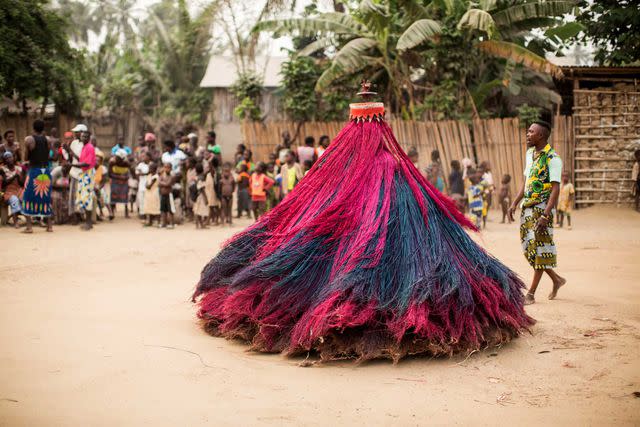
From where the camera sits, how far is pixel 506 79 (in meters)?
15.2

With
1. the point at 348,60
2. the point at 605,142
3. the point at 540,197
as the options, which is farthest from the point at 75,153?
the point at 605,142

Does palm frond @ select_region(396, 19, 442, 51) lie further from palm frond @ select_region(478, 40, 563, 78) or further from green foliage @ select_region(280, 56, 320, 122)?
green foliage @ select_region(280, 56, 320, 122)

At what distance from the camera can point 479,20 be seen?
14227 mm

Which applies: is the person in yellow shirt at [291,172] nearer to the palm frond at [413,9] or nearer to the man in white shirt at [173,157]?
the man in white shirt at [173,157]

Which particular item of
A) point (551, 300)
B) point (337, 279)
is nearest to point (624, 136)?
point (551, 300)

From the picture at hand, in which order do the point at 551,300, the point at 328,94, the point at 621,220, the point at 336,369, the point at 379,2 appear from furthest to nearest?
the point at 328,94 → the point at 379,2 → the point at 621,220 → the point at 551,300 → the point at 336,369

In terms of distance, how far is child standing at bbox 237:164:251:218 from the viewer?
1464 cm

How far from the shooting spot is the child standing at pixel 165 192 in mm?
12656

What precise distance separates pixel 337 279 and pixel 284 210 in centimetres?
107

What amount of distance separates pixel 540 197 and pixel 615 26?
1123 centimetres

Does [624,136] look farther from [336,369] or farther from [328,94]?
[336,369]

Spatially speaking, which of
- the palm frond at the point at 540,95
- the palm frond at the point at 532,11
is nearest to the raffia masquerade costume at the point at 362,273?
the palm frond at the point at 532,11

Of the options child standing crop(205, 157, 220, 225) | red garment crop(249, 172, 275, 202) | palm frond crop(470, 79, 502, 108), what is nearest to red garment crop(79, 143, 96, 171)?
child standing crop(205, 157, 220, 225)

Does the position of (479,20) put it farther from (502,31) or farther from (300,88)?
(300,88)
